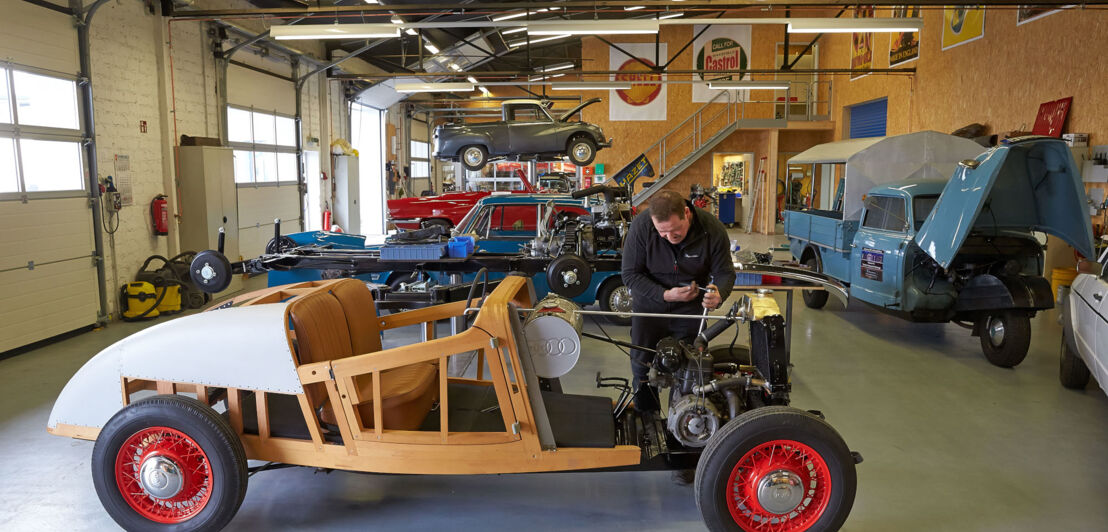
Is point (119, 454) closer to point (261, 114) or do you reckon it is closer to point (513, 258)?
point (513, 258)

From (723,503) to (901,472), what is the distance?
1.72 m

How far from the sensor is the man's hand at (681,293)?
390cm

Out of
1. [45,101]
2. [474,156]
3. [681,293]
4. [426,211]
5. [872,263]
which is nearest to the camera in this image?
[681,293]

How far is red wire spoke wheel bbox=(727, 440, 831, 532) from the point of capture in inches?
124

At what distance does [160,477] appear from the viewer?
10.7ft

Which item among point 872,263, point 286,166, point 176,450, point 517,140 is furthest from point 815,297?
point 286,166

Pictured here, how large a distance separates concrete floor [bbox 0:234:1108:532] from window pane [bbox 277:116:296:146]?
8.37m

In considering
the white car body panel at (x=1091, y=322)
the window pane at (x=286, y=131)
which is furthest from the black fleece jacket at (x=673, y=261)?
the window pane at (x=286, y=131)

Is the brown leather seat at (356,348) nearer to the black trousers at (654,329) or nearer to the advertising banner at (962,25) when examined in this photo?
the black trousers at (654,329)

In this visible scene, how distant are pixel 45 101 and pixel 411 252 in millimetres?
4491

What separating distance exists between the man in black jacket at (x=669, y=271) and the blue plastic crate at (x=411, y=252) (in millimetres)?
3055

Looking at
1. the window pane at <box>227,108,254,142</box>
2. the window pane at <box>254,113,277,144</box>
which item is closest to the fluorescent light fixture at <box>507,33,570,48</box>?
the window pane at <box>254,113,277,144</box>

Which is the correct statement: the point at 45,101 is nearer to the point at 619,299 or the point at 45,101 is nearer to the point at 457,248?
the point at 457,248

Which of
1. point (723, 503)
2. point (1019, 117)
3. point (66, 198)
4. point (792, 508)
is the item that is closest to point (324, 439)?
point (723, 503)
